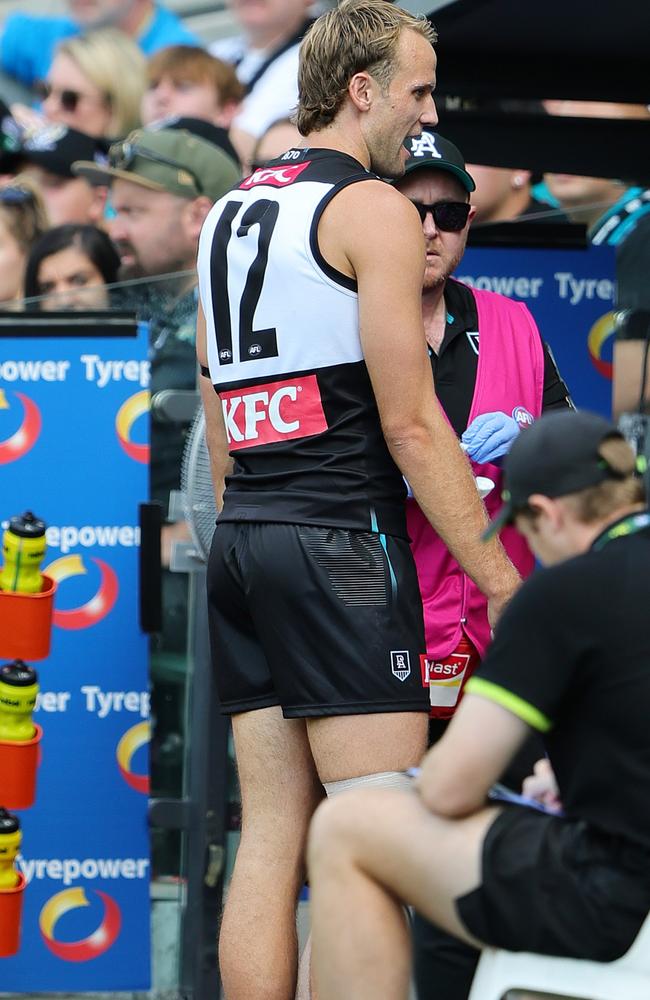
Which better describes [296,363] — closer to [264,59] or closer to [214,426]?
[214,426]

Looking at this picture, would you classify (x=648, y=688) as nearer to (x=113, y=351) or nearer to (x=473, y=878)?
(x=473, y=878)

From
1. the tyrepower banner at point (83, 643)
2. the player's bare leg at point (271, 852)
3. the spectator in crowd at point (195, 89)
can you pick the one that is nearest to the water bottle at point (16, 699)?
the tyrepower banner at point (83, 643)

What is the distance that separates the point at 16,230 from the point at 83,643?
114 inches

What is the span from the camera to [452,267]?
11.5 ft

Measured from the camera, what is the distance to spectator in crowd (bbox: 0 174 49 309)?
6.43 m

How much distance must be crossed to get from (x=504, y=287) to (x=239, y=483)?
1.65m

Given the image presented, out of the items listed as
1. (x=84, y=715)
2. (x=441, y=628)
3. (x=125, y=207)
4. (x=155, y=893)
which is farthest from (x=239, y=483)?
(x=125, y=207)

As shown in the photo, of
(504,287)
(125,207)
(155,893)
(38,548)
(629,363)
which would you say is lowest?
(155,893)

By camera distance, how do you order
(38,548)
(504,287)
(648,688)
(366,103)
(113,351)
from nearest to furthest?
(648,688) < (366,103) < (38,548) < (113,351) < (504,287)

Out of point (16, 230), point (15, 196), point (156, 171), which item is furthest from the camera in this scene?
point (15, 196)

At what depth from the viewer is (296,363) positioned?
2.93 m

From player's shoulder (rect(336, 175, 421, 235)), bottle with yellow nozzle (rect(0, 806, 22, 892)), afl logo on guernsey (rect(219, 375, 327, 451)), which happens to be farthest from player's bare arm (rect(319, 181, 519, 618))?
bottle with yellow nozzle (rect(0, 806, 22, 892))

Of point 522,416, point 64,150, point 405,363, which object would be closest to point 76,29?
point 64,150

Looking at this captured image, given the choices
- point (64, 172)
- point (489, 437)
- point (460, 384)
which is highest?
point (64, 172)
